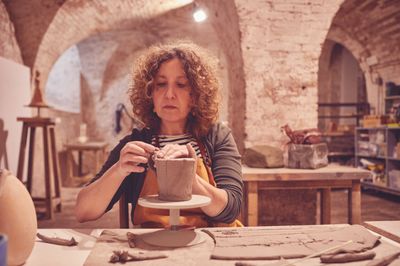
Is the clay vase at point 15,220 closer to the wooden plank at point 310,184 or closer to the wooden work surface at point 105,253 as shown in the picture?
the wooden work surface at point 105,253

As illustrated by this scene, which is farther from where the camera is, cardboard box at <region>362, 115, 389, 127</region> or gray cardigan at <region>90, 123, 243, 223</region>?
cardboard box at <region>362, 115, 389, 127</region>

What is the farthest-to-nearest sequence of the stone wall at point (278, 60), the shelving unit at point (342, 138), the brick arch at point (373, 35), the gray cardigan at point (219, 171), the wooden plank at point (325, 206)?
the shelving unit at point (342, 138) → the brick arch at point (373, 35) → the stone wall at point (278, 60) → the wooden plank at point (325, 206) → the gray cardigan at point (219, 171)

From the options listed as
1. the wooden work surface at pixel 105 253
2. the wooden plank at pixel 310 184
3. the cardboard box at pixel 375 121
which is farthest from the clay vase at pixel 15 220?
the cardboard box at pixel 375 121

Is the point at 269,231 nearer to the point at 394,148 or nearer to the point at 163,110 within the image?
the point at 163,110

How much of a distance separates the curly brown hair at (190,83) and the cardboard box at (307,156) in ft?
4.69

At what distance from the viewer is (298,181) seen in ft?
9.80

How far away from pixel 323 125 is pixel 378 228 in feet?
33.1

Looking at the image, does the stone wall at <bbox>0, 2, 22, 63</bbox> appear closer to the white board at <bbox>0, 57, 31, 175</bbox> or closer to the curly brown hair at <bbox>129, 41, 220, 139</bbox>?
the white board at <bbox>0, 57, 31, 175</bbox>

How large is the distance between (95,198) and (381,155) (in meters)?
6.52

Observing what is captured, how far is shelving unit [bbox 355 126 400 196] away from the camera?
664 cm

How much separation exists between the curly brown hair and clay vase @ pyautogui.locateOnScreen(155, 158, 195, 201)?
725 mm

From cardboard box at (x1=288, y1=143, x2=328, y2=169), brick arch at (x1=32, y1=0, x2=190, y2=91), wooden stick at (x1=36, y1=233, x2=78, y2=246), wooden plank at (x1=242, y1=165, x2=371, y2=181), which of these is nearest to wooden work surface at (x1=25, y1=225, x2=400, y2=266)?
wooden stick at (x1=36, y1=233, x2=78, y2=246)

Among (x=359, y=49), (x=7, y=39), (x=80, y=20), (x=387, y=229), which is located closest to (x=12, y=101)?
Result: (x=7, y=39)

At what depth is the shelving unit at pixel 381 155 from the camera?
6.64 metres
